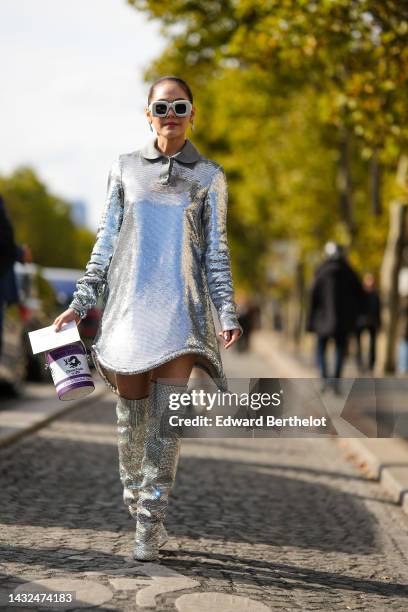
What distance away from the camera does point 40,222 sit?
302ft

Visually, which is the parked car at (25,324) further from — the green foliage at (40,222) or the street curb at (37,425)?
the green foliage at (40,222)

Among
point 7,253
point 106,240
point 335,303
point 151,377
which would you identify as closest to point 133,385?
point 151,377

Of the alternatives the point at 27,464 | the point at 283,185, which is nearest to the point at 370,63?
the point at 27,464

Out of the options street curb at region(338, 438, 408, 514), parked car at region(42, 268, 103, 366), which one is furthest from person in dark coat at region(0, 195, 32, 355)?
parked car at region(42, 268, 103, 366)

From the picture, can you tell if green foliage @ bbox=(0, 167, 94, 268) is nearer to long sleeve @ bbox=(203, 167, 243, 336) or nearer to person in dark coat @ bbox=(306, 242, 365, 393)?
person in dark coat @ bbox=(306, 242, 365, 393)

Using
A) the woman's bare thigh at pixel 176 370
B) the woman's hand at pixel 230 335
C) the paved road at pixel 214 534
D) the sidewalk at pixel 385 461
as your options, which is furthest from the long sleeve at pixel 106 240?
the sidewalk at pixel 385 461

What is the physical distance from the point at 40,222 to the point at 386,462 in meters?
84.5

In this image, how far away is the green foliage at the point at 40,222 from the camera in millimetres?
89688

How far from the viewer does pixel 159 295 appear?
4.84 meters

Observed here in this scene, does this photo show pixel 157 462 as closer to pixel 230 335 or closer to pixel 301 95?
pixel 230 335

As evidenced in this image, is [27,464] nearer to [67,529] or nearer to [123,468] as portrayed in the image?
[67,529]

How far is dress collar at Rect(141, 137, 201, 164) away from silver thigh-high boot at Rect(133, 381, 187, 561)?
0.98 meters

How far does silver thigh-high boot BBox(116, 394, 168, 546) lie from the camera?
16.5 ft

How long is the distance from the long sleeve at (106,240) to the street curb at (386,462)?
328cm
